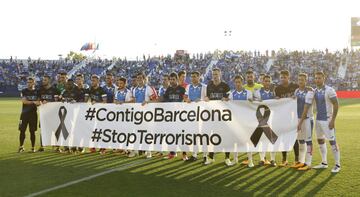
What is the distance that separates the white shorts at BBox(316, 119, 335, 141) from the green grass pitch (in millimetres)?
683

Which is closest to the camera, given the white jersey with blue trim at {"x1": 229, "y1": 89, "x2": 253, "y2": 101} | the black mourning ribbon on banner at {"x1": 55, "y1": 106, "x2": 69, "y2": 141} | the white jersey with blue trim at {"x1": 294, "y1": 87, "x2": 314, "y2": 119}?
the white jersey with blue trim at {"x1": 294, "y1": 87, "x2": 314, "y2": 119}

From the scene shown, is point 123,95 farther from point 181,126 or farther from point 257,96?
point 257,96

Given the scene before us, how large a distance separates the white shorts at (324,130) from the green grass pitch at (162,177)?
683 mm

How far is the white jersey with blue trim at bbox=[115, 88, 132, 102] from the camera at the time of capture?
1100cm

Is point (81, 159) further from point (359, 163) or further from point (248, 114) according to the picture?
point (359, 163)

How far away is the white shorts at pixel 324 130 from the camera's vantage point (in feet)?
27.5

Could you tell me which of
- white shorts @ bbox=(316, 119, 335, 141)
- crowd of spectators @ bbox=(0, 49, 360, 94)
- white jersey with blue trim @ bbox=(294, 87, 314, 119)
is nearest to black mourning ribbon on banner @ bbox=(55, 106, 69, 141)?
white jersey with blue trim @ bbox=(294, 87, 314, 119)

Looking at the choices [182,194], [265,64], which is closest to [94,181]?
[182,194]

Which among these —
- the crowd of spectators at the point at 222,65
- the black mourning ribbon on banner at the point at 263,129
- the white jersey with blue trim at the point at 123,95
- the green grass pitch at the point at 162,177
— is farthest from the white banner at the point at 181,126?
the crowd of spectators at the point at 222,65

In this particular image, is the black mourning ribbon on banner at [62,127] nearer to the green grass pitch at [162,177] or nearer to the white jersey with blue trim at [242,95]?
the green grass pitch at [162,177]

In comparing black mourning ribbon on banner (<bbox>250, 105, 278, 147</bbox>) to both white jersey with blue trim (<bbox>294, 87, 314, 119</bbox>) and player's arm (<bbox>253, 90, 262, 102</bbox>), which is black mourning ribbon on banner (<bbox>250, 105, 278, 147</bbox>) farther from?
white jersey with blue trim (<bbox>294, 87, 314, 119</bbox>)

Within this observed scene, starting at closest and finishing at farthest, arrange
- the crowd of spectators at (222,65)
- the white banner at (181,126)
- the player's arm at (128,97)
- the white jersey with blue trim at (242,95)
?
the white banner at (181,126) → the white jersey with blue trim at (242,95) → the player's arm at (128,97) → the crowd of spectators at (222,65)

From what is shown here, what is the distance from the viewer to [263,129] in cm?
882

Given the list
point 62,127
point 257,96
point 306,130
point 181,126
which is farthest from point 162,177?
point 62,127
